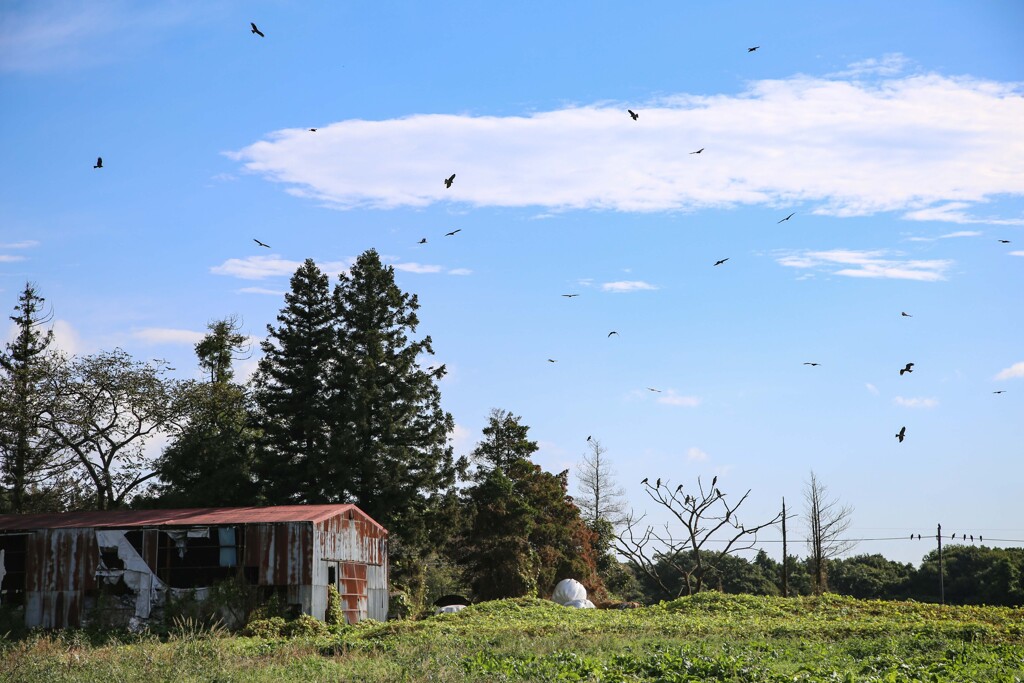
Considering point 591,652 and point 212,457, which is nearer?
point 591,652

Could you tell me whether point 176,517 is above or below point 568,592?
above

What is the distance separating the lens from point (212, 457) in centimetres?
4612

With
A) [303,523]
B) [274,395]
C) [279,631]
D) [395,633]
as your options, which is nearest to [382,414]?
[274,395]

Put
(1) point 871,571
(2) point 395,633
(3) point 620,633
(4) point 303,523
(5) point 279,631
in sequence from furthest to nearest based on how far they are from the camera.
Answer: (1) point 871,571 < (4) point 303,523 < (5) point 279,631 < (2) point 395,633 < (3) point 620,633

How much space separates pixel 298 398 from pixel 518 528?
458 inches

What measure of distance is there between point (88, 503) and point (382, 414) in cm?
1843

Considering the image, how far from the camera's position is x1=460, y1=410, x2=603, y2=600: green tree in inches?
1809

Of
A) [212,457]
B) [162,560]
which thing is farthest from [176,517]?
[212,457]

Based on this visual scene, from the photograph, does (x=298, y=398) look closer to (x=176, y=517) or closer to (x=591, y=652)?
(x=176, y=517)

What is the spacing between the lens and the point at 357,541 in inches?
1428

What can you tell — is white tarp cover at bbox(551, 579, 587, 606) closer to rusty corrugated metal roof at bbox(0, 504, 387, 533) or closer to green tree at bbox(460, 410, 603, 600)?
green tree at bbox(460, 410, 603, 600)

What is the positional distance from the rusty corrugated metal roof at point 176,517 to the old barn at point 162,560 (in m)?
0.06

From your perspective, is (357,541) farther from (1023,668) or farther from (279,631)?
(1023,668)

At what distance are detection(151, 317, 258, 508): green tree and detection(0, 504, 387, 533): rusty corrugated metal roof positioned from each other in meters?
8.14
